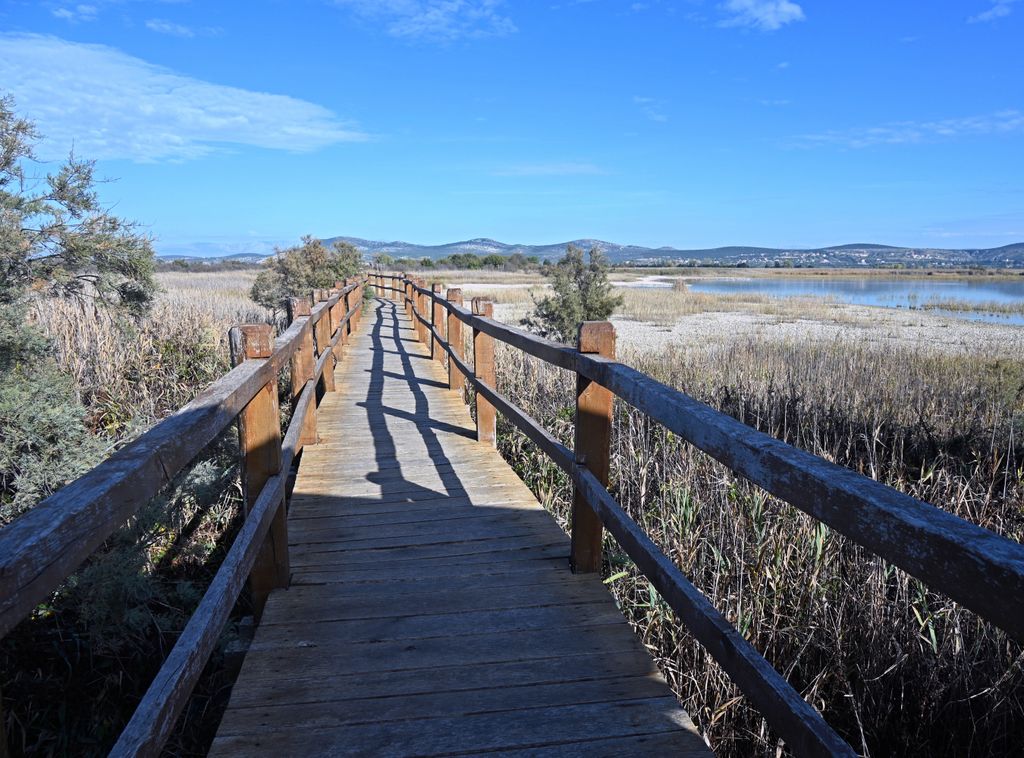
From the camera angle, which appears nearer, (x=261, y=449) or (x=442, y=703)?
(x=442, y=703)

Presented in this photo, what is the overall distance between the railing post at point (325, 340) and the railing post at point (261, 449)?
4497 mm

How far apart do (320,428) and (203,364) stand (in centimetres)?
230

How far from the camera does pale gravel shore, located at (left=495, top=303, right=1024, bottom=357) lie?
1623 cm

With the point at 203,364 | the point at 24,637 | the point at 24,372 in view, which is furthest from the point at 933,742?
the point at 203,364

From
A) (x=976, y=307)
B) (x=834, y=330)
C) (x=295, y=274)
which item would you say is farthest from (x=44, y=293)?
(x=976, y=307)

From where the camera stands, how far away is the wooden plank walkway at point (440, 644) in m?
2.05

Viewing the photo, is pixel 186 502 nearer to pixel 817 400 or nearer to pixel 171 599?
pixel 171 599

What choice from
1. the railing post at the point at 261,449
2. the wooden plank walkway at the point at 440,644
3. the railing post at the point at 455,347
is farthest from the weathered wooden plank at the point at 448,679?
the railing post at the point at 455,347

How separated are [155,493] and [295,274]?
1938 centimetres

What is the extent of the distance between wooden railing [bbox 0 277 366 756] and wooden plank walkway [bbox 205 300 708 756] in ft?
1.25

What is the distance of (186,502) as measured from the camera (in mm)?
4988

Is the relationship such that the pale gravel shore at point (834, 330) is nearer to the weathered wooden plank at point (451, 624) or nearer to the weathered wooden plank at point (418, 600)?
the weathered wooden plank at point (418, 600)

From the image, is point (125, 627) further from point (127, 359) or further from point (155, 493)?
point (127, 359)

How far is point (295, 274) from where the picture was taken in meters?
19.9
